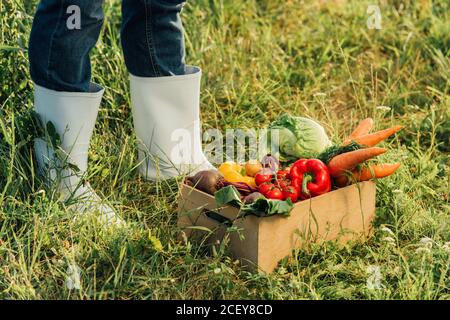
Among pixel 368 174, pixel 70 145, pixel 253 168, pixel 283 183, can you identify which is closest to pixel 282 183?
pixel 283 183

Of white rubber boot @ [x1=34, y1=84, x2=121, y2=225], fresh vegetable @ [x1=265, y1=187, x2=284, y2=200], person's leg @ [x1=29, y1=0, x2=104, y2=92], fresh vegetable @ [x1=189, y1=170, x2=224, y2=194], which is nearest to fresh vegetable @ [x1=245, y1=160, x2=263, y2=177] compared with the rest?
fresh vegetable @ [x1=189, y1=170, x2=224, y2=194]

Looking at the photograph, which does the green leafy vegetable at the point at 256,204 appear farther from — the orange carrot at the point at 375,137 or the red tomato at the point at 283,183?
the orange carrot at the point at 375,137

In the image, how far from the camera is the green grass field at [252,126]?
2559mm

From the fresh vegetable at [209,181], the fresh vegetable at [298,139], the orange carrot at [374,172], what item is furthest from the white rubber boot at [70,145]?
the orange carrot at [374,172]

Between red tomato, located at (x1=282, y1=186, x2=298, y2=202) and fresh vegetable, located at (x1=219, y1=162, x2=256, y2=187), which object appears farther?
fresh vegetable, located at (x1=219, y1=162, x2=256, y2=187)

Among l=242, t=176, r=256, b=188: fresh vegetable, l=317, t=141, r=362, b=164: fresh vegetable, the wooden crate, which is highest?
l=317, t=141, r=362, b=164: fresh vegetable

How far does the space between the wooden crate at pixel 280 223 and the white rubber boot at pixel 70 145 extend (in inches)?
12.2

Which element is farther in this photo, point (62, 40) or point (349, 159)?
point (349, 159)

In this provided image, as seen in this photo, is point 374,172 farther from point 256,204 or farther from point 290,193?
point 256,204

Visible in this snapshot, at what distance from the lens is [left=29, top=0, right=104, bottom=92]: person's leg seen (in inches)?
104

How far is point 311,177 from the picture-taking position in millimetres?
2781

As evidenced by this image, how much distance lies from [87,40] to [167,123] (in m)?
0.60

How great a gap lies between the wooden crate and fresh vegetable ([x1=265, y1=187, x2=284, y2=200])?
2.6 inches

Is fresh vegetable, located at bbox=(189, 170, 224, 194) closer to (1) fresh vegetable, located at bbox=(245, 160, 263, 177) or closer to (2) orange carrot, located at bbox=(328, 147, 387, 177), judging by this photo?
(1) fresh vegetable, located at bbox=(245, 160, 263, 177)
